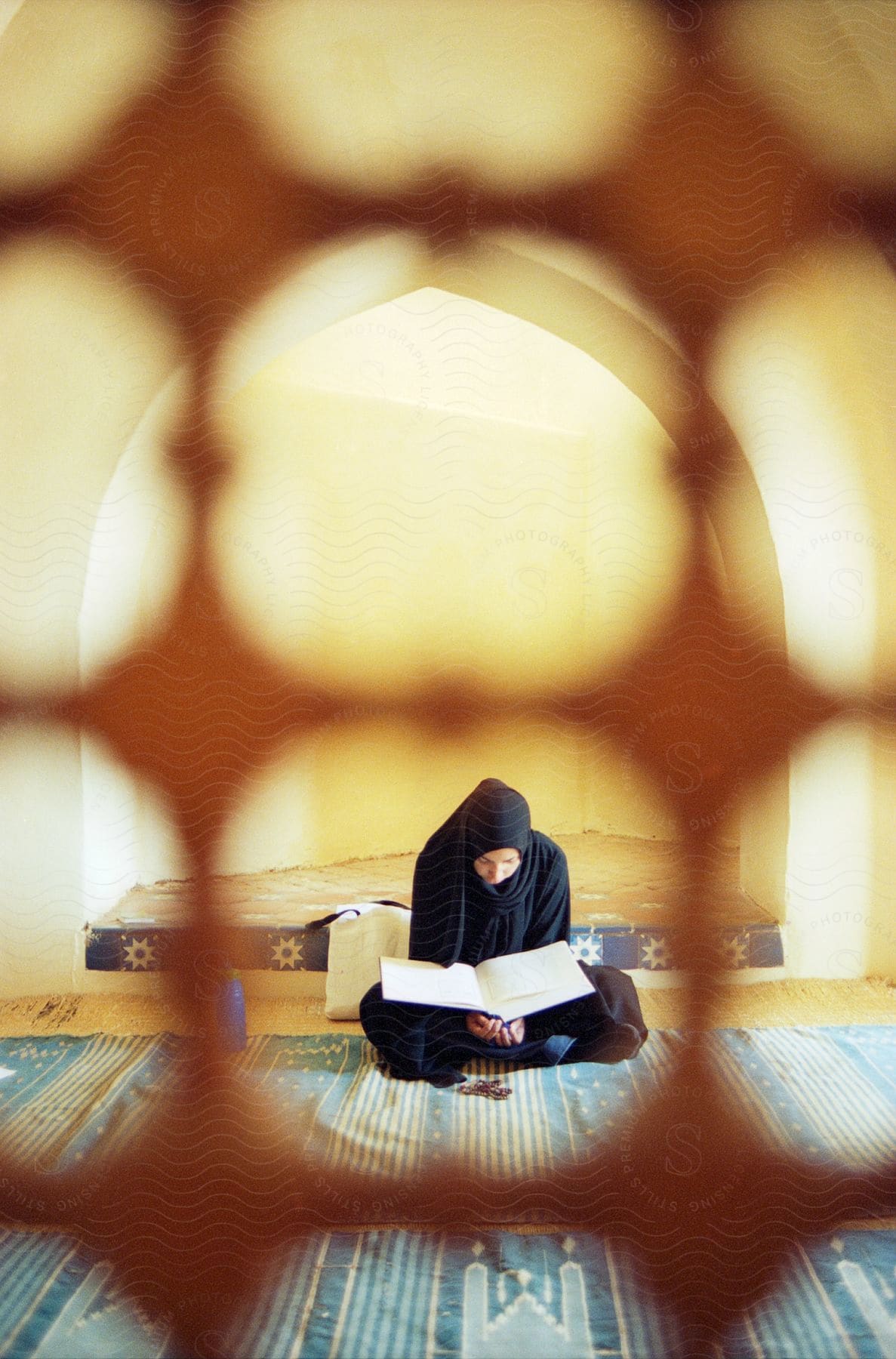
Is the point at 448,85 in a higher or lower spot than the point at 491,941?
higher

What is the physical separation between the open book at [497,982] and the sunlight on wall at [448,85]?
1124 millimetres

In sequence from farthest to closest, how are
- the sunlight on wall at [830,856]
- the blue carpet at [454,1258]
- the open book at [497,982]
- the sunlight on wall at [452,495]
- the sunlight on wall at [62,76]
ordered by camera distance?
the sunlight on wall at [452,495], the sunlight on wall at [830,856], the open book at [497,982], the sunlight on wall at [62,76], the blue carpet at [454,1258]

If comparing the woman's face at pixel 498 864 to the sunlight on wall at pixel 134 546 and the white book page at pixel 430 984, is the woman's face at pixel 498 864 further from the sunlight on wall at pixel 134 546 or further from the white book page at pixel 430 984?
the sunlight on wall at pixel 134 546

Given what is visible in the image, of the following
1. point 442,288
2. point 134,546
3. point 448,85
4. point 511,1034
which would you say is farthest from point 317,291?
point 511,1034

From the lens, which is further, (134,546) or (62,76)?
(134,546)

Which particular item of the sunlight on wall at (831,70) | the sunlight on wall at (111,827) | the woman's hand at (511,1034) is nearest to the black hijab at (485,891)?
the woman's hand at (511,1034)

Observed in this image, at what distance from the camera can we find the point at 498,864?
1430 millimetres

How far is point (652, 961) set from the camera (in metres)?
1.65

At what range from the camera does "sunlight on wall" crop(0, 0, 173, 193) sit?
1220mm

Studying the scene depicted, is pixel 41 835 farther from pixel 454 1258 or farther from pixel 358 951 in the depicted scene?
pixel 454 1258

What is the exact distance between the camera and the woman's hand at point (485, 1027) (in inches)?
53.8

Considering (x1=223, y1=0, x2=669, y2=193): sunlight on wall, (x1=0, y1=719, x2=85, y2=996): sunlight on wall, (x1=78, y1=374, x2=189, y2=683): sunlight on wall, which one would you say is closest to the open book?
(x1=0, y1=719, x2=85, y2=996): sunlight on wall

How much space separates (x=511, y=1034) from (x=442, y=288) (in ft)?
3.73

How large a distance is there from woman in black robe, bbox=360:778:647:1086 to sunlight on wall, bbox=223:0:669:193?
91 cm
